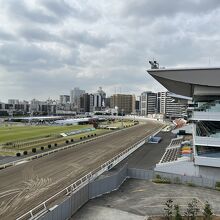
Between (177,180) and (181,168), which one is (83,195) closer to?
(177,180)

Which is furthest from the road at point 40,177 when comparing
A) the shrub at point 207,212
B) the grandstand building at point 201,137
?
the shrub at point 207,212

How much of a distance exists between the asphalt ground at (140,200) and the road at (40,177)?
4.96 metres

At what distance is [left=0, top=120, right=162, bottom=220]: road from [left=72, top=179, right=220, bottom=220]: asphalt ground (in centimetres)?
496

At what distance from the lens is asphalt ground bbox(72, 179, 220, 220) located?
23030 mm

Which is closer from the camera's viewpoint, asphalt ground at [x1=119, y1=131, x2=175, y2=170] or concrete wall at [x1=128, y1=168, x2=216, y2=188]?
concrete wall at [x1=128, y1=168, x2=216, y2=188]

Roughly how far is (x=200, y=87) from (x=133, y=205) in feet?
65.1

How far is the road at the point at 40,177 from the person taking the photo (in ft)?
80.9

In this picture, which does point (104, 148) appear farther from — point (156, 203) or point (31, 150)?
point (156, 203)

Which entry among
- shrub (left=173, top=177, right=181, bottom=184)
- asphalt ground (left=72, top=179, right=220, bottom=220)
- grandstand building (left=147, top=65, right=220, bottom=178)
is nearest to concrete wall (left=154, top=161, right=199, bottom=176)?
grandstand building (left=147, top=65, right=220, bottom=178)

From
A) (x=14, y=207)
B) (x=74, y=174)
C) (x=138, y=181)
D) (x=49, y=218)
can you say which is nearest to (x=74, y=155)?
(x=74, y=174)

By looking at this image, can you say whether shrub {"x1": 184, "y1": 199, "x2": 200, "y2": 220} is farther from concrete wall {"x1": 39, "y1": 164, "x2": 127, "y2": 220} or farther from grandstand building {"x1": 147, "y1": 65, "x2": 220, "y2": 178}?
grandstand building {"x1": 147, "y1": 65, "x2": 220, "y2": 178}

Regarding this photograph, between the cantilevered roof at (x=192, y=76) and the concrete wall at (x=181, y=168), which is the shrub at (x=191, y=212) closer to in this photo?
the concrete wall at (x=181, y=168)

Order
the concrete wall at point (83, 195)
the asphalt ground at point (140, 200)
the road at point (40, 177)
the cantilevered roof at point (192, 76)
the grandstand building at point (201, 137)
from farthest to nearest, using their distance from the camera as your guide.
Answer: the grandstand building at point (201, 137) < the cantilevered roof at point (192, 76) < the road at point (40, 177) < the asphalt ground at point (140, 200) < the concrete wall at point (83, 195)

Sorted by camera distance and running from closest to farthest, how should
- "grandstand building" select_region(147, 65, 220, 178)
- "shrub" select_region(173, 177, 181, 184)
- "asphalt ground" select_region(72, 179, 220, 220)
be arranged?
"asphalt ground" select_region(72, 179, 220, 220)
"shrub" select_region(173, 177, 181, 184)
"grandstand building" select_region(147, 65, 220, 178)
